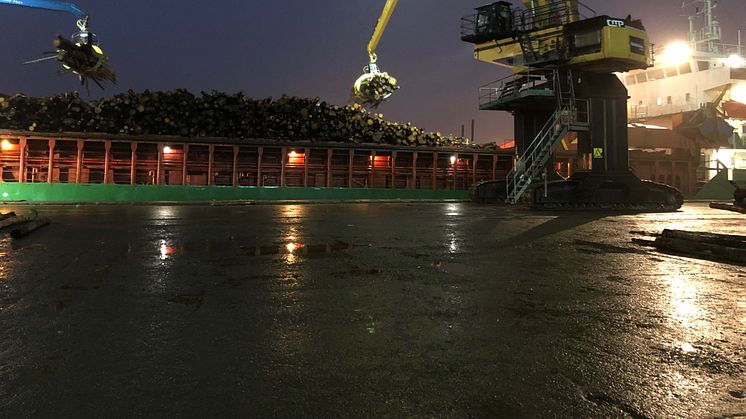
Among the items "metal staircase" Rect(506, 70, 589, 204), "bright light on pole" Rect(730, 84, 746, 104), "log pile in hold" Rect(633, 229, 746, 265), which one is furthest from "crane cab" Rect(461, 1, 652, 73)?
"bright light on pole" Rect(730, 84, 746, 104)

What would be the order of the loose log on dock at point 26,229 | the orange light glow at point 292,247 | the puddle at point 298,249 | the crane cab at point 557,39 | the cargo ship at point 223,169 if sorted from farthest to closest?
the cargo ship at point 223,169 < the crane cab at point 557,39 < the loose log on dock at point 26,229 < the orange light glow at point 292,247 < the puddle at point 298,249

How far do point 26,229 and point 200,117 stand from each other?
52.7ft

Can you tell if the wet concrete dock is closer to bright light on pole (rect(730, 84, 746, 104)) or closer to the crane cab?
the crane cab

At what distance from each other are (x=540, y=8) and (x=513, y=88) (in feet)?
11.2

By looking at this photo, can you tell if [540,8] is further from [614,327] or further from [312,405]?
[312,405]

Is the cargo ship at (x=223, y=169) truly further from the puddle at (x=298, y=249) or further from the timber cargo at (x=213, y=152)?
the puddle at (x=298, y=249)

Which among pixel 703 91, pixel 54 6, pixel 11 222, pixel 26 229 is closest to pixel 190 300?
pixel 26 229

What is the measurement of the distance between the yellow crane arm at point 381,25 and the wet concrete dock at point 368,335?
31.4 metres

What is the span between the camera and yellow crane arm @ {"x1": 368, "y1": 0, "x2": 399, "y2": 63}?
34.0m

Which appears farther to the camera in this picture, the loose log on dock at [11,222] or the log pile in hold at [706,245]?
the loose log on dock at [11,222]

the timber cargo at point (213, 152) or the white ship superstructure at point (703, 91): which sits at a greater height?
the white ship superstructure at point (703, 91)

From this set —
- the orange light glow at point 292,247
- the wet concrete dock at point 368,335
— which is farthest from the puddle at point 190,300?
the orange light glow at point 292,247

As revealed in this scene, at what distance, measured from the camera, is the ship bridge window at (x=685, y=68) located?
40.4m

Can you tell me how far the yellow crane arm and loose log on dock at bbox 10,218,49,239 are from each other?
92.3ft
